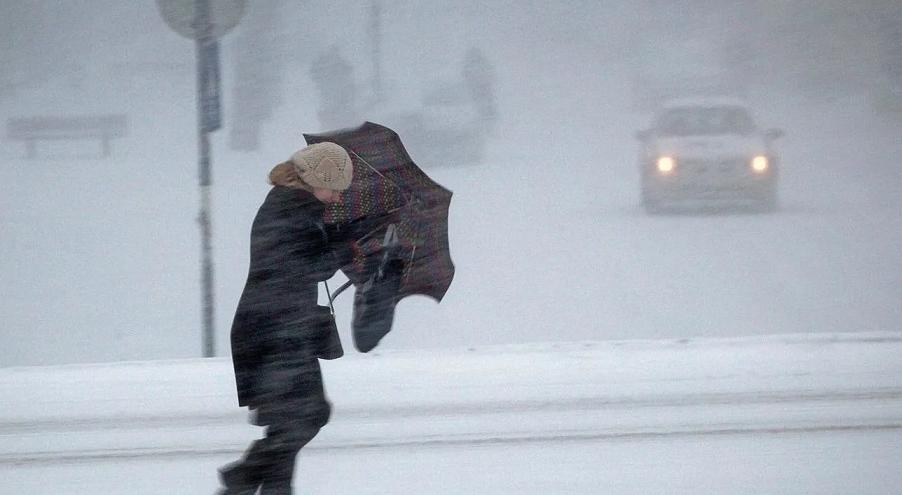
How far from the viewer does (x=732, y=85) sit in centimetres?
710

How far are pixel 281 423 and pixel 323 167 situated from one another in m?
0.66

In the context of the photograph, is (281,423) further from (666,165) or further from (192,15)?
(666,165)

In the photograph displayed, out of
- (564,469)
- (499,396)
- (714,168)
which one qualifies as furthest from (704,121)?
(564,469)

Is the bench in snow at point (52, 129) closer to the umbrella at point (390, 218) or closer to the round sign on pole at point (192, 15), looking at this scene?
the round sign on pole at point (192, 15)

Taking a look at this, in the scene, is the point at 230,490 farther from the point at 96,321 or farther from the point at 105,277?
the point at 105,277

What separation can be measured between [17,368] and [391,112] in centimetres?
309

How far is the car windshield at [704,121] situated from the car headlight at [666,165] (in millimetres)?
175

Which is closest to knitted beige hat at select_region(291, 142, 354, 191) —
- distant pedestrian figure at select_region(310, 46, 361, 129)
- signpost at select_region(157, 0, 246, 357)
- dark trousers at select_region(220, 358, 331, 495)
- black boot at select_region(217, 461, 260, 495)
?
dark trousers at select_region(220, 358, 331, 495)

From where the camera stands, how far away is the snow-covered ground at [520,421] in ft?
9.94

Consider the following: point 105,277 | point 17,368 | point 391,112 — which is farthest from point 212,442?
point 391,112

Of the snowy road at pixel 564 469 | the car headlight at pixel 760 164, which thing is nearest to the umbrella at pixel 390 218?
the snowy road at pixel 564 469

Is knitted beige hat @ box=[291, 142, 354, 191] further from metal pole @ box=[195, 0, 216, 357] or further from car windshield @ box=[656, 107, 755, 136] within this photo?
car windshield @ box=[656, 107, 755, 136]

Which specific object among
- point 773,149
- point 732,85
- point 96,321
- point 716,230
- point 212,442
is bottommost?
point 212,442

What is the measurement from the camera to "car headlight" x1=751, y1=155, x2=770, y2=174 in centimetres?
672
